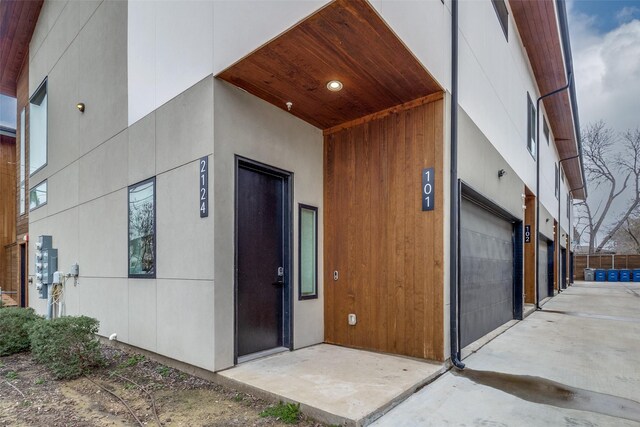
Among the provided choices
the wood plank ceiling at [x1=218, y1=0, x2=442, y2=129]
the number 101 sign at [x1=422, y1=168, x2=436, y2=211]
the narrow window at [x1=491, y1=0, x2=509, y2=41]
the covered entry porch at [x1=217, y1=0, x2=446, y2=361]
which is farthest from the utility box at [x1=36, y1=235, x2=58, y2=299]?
the narrow window at [x1=491, y1=0, x2=509, y2=41]

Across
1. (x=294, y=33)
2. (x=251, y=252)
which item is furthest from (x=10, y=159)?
(x=294, y=33)

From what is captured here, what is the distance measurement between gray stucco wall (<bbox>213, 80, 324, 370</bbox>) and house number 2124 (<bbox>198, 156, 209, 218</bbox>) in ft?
0.40

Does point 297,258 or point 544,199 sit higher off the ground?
point 544,199

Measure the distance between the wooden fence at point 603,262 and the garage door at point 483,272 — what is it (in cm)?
2104

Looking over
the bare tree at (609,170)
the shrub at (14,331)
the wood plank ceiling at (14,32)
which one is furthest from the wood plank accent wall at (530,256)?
the bare tree at (609,170)

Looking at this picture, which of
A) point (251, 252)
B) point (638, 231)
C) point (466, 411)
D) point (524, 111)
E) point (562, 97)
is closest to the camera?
point (466, 411)

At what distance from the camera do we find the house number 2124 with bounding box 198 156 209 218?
13.1 feet

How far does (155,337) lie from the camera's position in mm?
4723

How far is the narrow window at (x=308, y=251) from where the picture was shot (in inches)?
201

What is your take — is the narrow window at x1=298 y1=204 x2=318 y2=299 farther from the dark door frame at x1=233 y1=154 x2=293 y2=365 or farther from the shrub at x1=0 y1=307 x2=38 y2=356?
the shrub at x1=0 y1=307 x2=38 y2=356

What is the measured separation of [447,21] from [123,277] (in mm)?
5535

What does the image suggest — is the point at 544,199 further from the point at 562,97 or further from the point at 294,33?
the point at 294,33

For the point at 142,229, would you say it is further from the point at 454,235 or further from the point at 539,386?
the point at 539,386

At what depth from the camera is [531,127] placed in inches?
404
